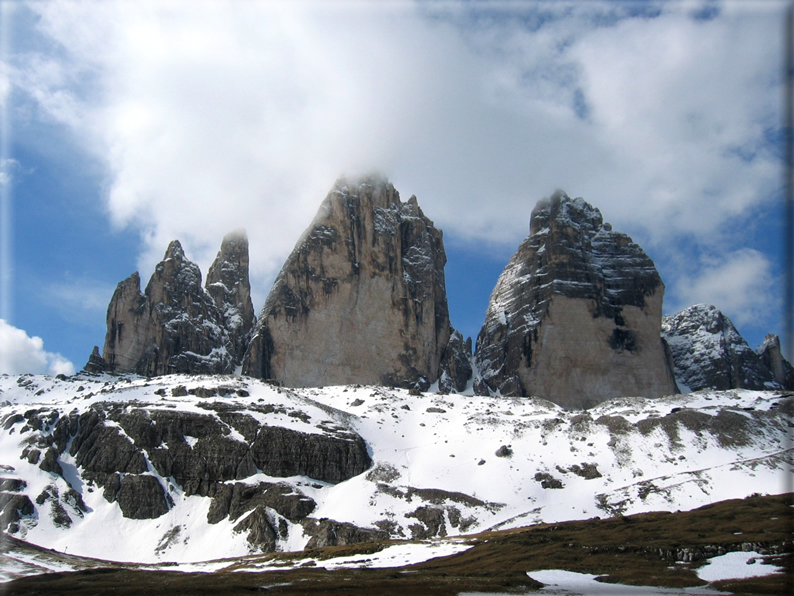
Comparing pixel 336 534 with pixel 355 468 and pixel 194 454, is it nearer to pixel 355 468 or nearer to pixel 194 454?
pixel 355 468

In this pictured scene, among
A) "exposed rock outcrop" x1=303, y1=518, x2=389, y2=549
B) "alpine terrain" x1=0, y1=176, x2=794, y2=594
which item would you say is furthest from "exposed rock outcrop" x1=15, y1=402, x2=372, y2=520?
"exposed rock outcrop" x1=303, y1=518, x2=389, y2=549

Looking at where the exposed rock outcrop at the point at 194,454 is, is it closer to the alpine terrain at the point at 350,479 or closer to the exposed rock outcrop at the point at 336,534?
the alpine terrain at the point at 350,479

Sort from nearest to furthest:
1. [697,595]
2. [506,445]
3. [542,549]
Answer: [697,595], [542,549], [506,445]

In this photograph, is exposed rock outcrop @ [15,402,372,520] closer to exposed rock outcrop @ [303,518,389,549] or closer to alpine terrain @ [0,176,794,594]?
alpine terrain @ [0,176,794,594]

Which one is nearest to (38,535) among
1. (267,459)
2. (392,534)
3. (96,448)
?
(96,448)

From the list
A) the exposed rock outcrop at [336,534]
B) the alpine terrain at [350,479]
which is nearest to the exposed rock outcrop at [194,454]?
the alpine terrain at [350,479]

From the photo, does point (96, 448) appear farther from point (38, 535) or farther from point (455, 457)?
point (455, 457)

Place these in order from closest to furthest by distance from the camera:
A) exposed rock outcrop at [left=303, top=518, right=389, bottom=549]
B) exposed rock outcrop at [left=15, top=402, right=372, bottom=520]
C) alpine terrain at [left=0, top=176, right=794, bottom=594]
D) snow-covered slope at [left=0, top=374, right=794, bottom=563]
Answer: alpine terrain at [left=0, top=176, right=794, bottom=594] → exposed rock outcrop at [left=303, top=518, right=389, bottom=549] → snow-covered slope at [left=0, top=374, right=794, bottom=563] → exposed rock outcrop at [left=15, top=402, right=372, bottom=520]

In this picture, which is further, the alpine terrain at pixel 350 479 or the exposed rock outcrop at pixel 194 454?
the exposed rock outcrop at pixel 194 454

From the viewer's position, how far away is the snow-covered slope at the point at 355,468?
108 metres

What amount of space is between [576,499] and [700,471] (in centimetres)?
2108

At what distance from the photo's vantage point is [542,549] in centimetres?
8156

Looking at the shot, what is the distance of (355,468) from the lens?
130000 mm

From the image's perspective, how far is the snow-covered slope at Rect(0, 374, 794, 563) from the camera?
10775 cm
